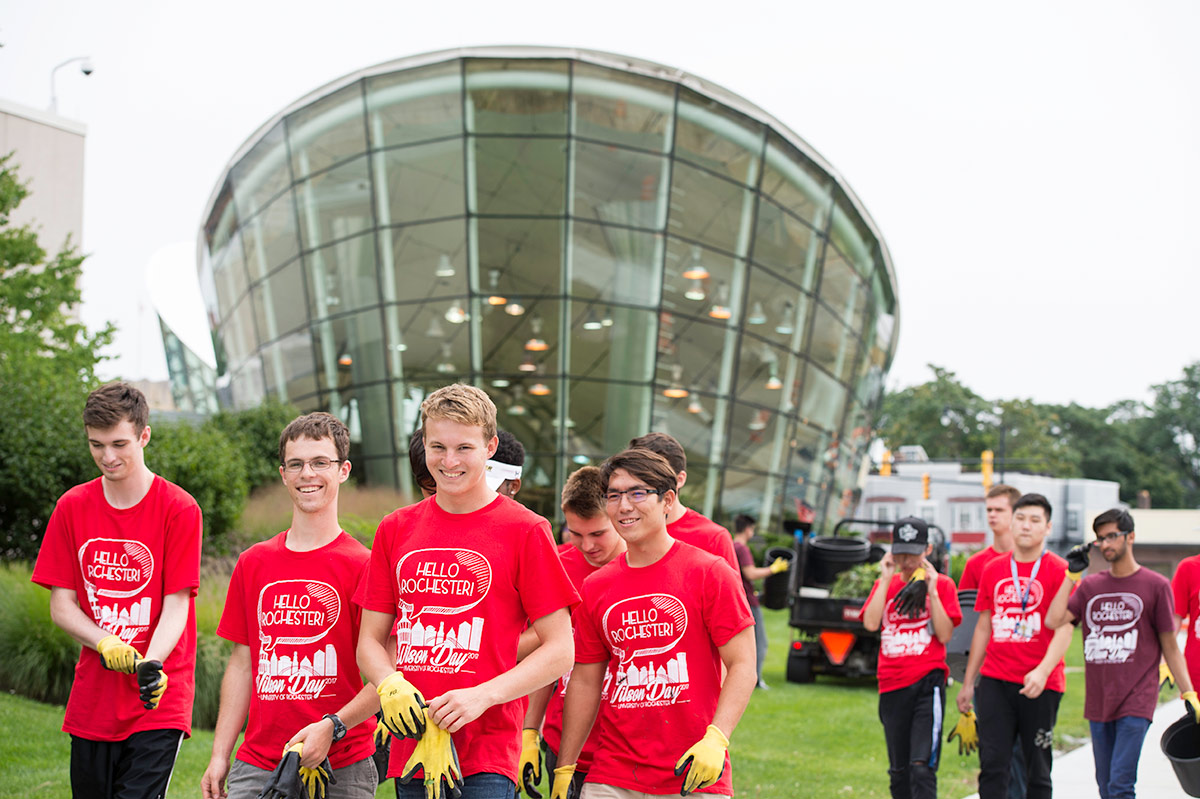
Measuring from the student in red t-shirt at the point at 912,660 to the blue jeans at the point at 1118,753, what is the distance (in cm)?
96

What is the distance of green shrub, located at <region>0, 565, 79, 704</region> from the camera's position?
8766 mm

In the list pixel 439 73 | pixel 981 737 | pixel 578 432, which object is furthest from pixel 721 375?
pixel 981 737

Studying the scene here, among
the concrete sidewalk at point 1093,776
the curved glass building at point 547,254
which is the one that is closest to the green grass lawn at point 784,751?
the concrete sidewalk at point 1093,776

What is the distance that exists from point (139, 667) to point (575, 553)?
6.11 feet

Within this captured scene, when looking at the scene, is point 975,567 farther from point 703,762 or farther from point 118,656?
point 118,656

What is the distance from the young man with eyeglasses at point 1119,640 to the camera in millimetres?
6117

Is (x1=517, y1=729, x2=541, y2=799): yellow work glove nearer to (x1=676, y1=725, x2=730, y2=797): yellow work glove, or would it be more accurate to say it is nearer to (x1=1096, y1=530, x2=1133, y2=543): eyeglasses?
(x1=676, y1=725, x2=730, y2=797): yellow work glove

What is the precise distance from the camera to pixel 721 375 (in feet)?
77.8

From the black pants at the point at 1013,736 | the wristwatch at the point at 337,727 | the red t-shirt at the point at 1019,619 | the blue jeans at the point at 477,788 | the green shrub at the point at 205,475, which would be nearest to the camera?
the blue jeans at the point at 477,788

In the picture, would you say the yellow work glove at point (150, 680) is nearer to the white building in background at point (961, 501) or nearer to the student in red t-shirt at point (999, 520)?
the student in red t-shirt at point (999, 520)

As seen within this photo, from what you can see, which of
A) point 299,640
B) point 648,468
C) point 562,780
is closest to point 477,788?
point 562,780

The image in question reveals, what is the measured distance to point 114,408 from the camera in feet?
13.6

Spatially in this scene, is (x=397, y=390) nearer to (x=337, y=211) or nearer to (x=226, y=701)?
(x=337, y=211)

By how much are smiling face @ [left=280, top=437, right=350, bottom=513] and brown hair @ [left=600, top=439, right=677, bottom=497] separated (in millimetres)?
1021
